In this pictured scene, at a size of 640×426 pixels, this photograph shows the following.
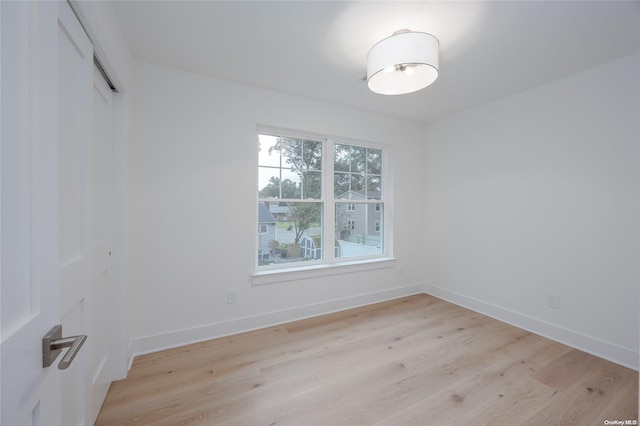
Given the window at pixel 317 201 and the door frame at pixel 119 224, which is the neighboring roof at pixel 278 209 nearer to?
the window at pixel 317 201

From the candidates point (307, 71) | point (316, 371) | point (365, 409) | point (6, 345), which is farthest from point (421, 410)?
point (307, 71)

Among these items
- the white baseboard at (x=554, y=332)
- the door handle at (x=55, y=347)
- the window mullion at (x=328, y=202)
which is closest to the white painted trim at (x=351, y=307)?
the white baseboard at (x=554, y=332)

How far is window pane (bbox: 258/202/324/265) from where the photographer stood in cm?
287

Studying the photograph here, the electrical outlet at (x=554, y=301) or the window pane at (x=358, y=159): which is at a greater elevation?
the window pane at (x=358, y=159)

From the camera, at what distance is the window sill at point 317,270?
2731 millimetres

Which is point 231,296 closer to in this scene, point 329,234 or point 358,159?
point 329,234

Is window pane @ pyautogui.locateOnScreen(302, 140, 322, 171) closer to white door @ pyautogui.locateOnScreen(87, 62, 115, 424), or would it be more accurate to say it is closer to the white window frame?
the white window frame

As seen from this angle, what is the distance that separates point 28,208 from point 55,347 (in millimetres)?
367

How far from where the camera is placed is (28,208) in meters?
0.62

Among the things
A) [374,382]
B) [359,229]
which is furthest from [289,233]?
[374,382]

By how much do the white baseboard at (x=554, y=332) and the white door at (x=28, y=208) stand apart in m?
3.52

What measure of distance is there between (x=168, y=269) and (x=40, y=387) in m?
1.79

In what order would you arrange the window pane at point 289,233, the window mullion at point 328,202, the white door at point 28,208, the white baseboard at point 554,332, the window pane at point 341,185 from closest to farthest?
the white door at point 28,208
the white baseboard at point 554,332
the window pane at point 289,233
the window mullion at point 328,202
the window pane at point 341,185

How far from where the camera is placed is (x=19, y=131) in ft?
1.94
